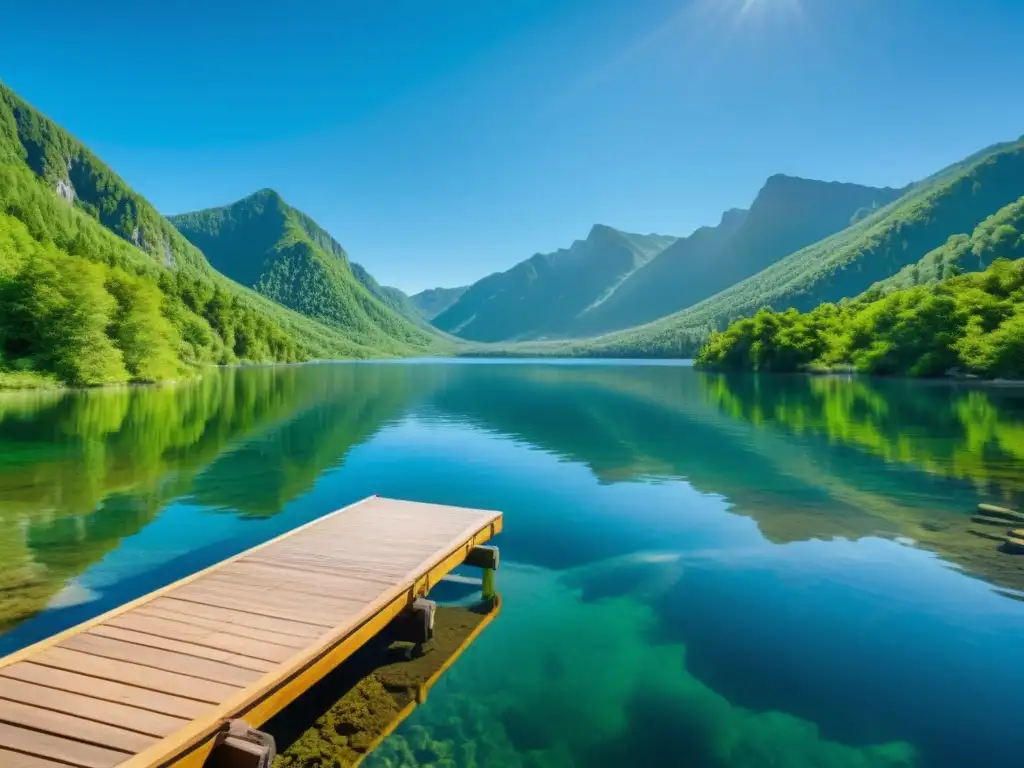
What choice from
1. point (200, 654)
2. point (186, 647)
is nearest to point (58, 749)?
point (200, 654)

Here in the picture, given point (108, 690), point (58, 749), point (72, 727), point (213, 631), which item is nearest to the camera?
point (58, 749)

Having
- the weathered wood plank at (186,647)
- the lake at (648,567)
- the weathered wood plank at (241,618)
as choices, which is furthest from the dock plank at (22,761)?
the lake at (648,567)

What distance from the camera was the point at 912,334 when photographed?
366 ft

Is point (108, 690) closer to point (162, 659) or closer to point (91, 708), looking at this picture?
point (91, 708)

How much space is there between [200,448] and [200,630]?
30778 mm

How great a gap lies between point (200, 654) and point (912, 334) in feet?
428

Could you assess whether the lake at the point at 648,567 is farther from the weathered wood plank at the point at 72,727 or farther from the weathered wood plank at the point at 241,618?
the weathered wood plank at the point at 72,727

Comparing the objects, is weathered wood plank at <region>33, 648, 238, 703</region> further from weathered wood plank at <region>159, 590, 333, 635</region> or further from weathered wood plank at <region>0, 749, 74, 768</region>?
weathered wood plank at <region>159, 590, 333, 635</region>

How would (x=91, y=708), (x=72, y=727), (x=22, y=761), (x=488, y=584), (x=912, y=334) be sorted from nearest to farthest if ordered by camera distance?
1. (x=22, y=761)
2. (x=72, y=727)
3. (x=91, y=708)
4. (x=488, y=584)
5. (x=912, y=334)

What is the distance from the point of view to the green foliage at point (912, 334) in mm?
96125

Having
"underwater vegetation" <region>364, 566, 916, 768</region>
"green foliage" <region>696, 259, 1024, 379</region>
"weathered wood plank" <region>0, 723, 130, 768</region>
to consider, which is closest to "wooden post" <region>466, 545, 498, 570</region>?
"underwater vegetation" <region>364, 566, 916, 768</region>

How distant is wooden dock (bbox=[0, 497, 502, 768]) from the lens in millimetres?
6559

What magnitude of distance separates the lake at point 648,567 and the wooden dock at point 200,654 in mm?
2085

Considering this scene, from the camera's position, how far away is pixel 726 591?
15.7 meters
